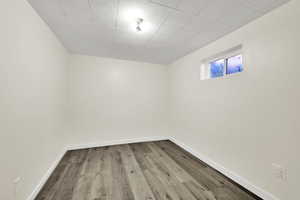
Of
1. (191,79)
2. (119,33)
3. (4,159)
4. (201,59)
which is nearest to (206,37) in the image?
(201,59)

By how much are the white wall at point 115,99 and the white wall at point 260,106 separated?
157cm

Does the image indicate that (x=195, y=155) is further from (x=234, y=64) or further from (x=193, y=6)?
(x=193, y=6)

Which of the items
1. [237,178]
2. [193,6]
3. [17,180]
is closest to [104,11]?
[193,6]

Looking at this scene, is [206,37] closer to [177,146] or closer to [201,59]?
[201,59]

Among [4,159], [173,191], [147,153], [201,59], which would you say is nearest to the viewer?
[4,159]

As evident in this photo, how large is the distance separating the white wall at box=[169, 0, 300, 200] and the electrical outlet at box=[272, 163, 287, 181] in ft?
0.13

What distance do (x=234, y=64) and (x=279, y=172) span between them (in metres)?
1.57

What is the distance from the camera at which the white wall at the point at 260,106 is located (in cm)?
126

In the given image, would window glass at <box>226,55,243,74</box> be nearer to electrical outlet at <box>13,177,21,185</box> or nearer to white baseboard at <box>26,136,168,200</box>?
white baseboard at <box>26,136,168,200</box>

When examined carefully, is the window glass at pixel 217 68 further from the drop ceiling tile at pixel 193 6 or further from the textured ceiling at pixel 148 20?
the drop ceiling tile at pixel 193 6

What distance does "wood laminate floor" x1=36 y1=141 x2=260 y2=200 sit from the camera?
1.53 meters

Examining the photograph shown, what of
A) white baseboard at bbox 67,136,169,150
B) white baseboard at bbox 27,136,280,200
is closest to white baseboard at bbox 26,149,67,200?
white baseboard at bbox 27,136,280,200

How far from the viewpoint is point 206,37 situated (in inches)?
82.3

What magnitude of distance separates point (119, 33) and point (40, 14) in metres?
1.01
